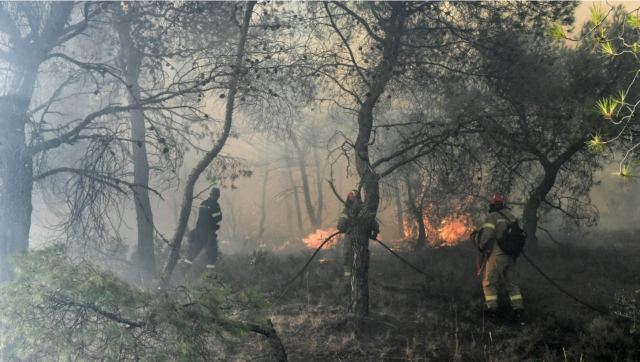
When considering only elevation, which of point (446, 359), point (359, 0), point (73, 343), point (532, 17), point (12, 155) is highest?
point (359, 0)

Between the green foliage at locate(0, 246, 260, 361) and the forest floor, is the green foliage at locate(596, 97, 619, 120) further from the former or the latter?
the green foliage at locate(0, 246, 260, 361)

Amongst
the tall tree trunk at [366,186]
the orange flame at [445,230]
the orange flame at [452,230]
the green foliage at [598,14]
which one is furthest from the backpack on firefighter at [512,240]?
the orange flame at [452,230]

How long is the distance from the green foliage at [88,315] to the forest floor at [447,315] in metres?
0.88

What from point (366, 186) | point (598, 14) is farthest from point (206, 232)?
point (598, 14)

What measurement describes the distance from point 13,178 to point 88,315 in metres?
4.12

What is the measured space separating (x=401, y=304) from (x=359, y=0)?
6161 millimetres

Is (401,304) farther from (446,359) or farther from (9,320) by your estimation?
(9,320)

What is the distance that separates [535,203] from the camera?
1141 cm

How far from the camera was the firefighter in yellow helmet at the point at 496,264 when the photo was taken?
7.39 m

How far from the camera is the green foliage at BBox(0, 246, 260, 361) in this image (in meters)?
3.71

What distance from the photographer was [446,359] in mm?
6051

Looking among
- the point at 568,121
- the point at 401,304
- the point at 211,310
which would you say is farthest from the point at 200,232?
the point at 568,121

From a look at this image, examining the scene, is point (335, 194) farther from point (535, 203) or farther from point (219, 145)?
point (535, 203)

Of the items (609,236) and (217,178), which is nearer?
(217,178)
